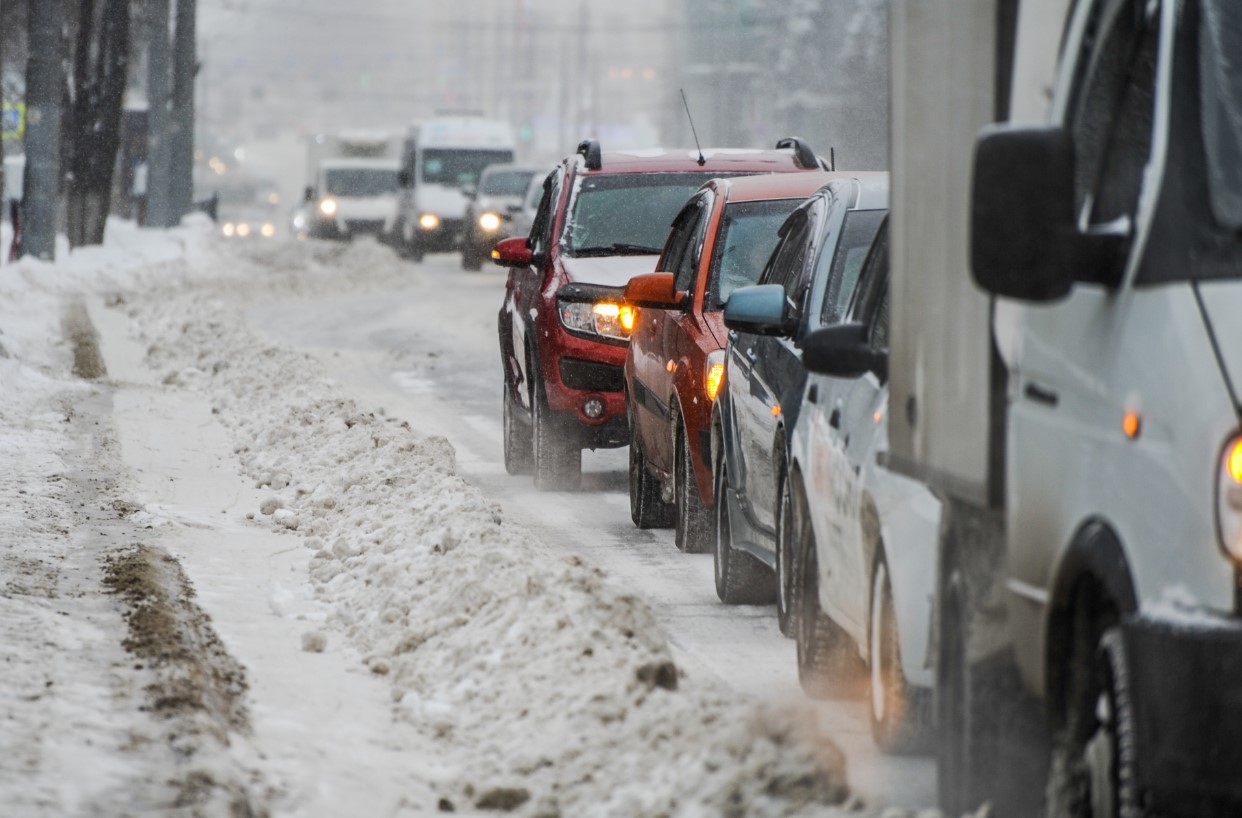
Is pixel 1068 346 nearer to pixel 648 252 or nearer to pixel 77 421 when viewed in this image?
pixel 648 252

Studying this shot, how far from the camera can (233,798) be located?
17.1ft

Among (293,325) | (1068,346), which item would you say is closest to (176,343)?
(293,325)

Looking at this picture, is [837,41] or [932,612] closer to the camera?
[932,612]

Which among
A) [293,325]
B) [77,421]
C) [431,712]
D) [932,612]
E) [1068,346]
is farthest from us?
[293,325]

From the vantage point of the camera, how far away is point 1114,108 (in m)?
4.32

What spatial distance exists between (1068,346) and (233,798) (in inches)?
88.1

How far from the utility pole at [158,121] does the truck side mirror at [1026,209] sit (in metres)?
43.1

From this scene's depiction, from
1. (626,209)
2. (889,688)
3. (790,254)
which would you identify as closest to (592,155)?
(626,209)

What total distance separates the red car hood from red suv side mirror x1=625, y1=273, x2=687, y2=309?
7.61 feet

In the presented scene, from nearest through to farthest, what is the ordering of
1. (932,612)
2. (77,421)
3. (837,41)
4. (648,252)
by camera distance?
(932,612) → (648,252) → (77,421) → (837,41)

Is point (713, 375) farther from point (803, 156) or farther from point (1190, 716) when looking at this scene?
point (1190, 716)

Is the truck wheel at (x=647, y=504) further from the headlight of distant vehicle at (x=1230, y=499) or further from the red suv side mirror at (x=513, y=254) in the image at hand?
the headlight of distant vehicle at (x=1230, y=499)

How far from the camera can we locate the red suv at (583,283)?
11969 millimetres

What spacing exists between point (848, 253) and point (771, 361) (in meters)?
0.48
